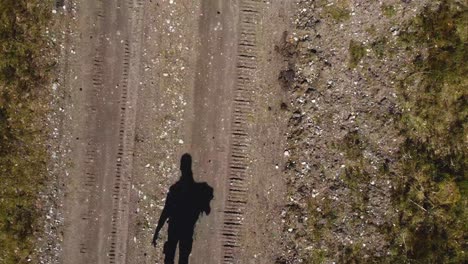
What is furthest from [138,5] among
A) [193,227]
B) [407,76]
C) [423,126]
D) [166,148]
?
[423,126]

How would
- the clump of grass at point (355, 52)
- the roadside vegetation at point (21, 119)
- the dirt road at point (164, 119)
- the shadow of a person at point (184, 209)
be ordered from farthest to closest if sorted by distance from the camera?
the clump of grass at point (355, 52), the shadow of a person at point (184, 209), the dirt road at point (164, 119), the roadside vegetation at point (21, 119)

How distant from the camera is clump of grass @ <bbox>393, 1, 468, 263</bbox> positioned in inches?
514

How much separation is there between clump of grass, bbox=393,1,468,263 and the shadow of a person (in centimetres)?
498

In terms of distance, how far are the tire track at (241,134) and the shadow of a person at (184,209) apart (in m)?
0.63

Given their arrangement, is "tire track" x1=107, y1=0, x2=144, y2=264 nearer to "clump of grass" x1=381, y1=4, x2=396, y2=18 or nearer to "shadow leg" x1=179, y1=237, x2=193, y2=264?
"shadow leg" x1=179, y1=237, x2=193, y2=264

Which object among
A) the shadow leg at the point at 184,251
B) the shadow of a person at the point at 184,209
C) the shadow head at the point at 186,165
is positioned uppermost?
the shadow head at the point at 186,165

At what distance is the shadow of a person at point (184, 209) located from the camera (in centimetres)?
1304

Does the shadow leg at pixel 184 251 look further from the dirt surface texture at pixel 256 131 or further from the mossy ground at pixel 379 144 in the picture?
the mossy ground at pixel 379 144

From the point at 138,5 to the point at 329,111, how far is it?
5.49 meters

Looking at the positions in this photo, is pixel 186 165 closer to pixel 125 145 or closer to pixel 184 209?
pixel 184 209

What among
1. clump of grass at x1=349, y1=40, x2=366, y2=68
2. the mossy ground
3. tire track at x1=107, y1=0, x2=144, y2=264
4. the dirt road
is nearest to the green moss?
the mossy ground

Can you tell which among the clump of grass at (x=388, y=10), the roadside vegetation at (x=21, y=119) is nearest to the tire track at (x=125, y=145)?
the roadside vegetation at (x=21, y=119)

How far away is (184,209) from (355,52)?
231 inches

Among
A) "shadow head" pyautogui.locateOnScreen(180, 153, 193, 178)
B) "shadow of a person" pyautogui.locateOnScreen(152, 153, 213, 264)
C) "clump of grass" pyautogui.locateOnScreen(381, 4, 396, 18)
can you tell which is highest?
"clump of grass" pyautogui.locateOnScreen(381, 4, 396, 18)
